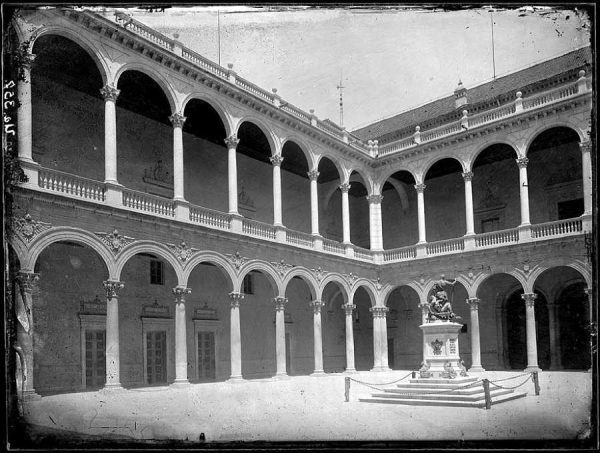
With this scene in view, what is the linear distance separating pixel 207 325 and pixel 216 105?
7697 millimetres

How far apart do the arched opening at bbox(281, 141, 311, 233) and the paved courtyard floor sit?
34.4 ft

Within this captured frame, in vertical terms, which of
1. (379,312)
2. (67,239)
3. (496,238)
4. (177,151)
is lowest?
(379,312)

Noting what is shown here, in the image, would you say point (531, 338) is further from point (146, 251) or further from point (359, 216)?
point (146, 251)

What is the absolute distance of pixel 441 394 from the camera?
1419 centimetres

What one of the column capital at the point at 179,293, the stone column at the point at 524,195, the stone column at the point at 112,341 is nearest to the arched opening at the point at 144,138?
the column capital at the point at 179,293

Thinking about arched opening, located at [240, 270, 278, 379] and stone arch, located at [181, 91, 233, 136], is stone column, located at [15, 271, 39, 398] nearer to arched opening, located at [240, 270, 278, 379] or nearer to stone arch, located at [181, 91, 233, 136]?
stone arch, located at [181, 91, 233, 136]

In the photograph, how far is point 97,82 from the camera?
17.4 metres

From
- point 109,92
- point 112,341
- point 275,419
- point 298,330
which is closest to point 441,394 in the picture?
point 275,419

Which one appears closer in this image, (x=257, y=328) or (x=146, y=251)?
(x=146, y=251)

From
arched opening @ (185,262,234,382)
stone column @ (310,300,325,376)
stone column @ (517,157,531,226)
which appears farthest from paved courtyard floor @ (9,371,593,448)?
stone column @ (517,157,531,226)

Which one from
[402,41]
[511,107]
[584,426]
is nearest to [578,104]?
[511,107]

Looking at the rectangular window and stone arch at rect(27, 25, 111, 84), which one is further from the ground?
stone arch at rect(27, 25, 111, 84)

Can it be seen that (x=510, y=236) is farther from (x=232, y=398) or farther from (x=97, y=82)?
(x=97, y=82)

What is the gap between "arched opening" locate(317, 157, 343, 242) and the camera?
28297 millimetres
